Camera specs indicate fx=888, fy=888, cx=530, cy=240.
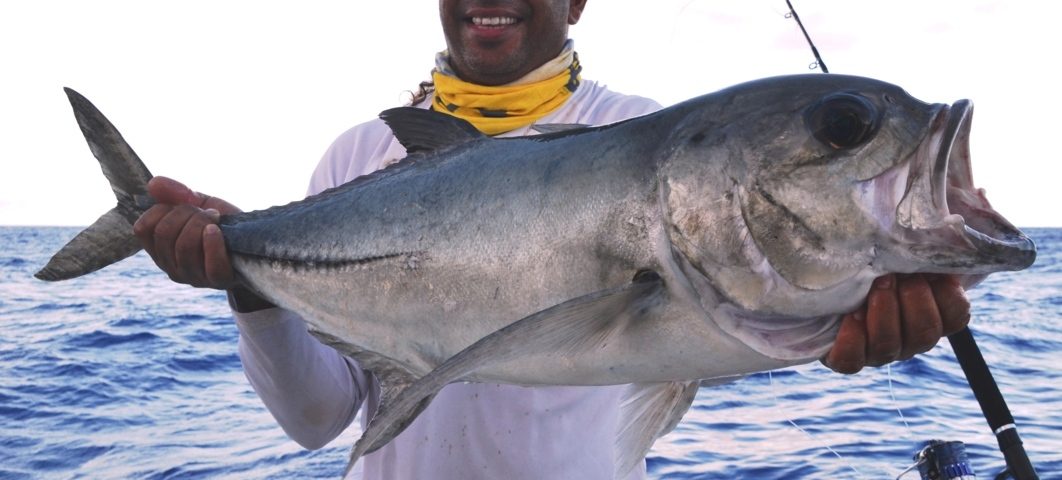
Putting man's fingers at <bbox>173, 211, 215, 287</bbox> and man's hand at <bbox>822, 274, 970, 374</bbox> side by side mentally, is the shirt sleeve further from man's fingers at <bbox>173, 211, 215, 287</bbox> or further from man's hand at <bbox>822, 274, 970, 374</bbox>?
man's hand at <bbox>822, 274, 970, 374</bbox>

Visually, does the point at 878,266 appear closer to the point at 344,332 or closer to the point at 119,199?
the point at 344,332

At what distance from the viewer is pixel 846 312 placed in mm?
1825

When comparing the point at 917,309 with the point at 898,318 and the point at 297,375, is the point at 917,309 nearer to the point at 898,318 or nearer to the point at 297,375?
the point at 898,318

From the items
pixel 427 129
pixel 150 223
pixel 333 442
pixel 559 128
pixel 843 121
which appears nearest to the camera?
pixel 843 121

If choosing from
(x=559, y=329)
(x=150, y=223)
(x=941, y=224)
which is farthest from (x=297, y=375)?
(x=941, y=224)

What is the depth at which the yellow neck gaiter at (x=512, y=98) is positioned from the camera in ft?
10.0

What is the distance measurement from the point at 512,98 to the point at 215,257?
3.74ft

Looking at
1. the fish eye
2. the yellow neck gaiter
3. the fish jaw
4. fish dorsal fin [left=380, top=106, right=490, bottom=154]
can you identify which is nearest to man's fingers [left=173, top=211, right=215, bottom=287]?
fish dorsal fin [left=380, top=106, right=490, bottom=154]

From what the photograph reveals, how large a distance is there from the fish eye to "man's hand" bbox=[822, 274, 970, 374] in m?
0.28

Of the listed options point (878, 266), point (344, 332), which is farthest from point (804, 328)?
point (344, 332)

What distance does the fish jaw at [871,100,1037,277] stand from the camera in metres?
1.65

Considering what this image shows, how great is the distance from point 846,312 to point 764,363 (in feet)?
0.65

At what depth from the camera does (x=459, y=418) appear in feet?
9.17

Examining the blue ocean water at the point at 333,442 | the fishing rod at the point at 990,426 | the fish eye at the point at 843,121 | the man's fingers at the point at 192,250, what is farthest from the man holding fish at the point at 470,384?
the blue ocean water at the point at 333,442
